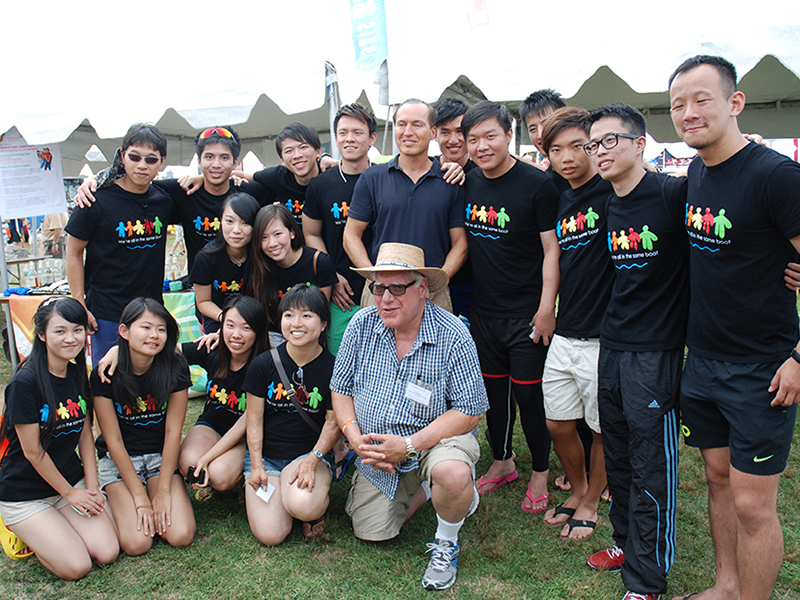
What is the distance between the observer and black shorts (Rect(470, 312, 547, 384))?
321cm

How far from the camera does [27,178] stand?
18.9ft

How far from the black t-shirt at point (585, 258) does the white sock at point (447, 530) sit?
3.71ft

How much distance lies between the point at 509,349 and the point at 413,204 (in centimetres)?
102

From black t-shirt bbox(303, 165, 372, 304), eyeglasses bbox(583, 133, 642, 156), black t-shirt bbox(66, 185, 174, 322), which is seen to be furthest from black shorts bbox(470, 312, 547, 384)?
black t-shirt bbox(66, 185, 174, 322)

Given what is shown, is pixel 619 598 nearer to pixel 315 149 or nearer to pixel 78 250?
pixel 315 149

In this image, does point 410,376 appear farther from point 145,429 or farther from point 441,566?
point 145,429

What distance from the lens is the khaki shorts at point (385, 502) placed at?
280cm

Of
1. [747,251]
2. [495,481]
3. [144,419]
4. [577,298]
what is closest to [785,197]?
[747,251]

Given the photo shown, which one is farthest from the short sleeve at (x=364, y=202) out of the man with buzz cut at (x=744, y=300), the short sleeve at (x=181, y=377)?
the man with buzz cut at (x=744, y=300)

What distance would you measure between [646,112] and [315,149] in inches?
235

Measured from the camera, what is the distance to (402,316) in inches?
108

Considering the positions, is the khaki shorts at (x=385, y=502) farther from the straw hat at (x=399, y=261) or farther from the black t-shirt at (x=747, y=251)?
the black t-shirt at (x=747, y=251)

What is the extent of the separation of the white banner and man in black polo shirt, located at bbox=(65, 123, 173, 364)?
2872 mm

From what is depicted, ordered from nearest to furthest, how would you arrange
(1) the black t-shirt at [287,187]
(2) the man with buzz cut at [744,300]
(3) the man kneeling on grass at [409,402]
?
A: (2) the man with buzz cut at [744,300], (3) the man kneeling on grass at [409,402], (1) the black t-shirt at [287,187]
